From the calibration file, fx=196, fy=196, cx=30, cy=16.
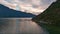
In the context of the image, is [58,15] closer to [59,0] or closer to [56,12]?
[56,12]

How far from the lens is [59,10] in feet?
520

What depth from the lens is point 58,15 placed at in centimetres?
15300

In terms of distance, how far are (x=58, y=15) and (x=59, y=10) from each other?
6932 millimetres

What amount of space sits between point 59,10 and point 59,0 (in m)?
40.0

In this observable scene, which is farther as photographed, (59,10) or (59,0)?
(59,0)

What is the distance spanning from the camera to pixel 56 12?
6422 inches

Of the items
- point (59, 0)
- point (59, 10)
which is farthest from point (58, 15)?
point (59, 0)

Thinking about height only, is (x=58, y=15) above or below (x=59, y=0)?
below

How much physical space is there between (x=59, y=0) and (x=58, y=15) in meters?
46.6

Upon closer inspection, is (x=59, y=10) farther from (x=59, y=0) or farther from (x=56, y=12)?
(x=59, y=0)

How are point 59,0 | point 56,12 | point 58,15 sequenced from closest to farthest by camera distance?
point 58,15, point 56,12, point 59,0

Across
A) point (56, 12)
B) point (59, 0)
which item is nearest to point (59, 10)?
point (56, 12)

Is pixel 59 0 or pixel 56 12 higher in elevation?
pixel 59 0

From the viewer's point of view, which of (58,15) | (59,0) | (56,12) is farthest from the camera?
(59,0)
